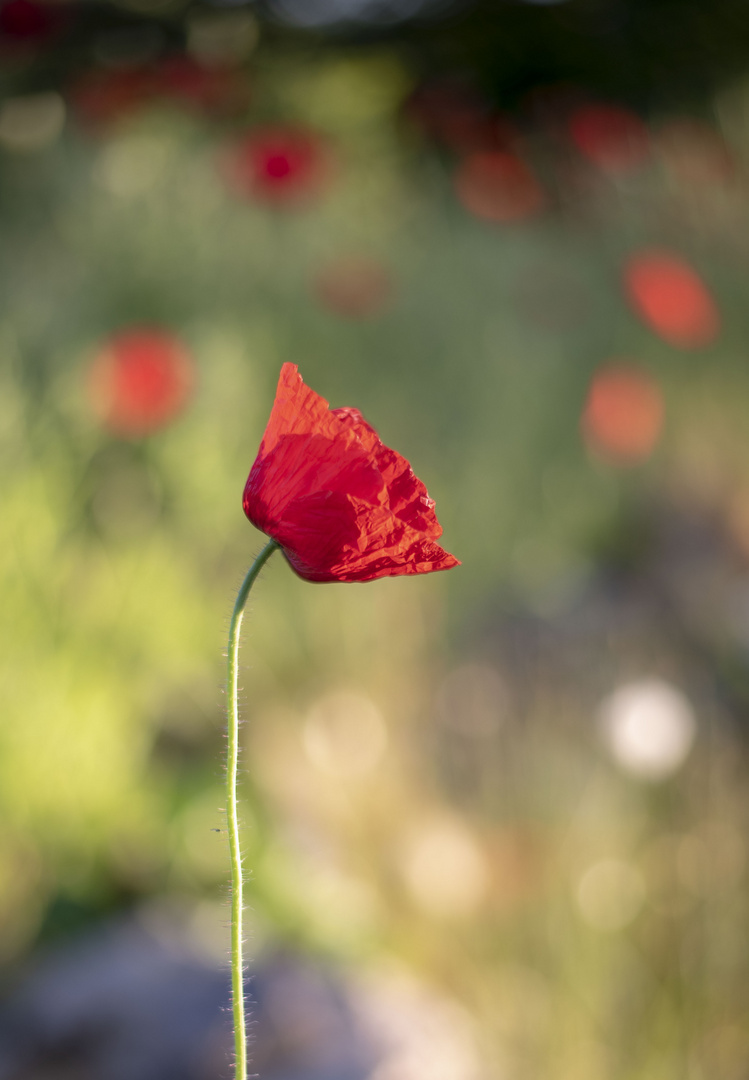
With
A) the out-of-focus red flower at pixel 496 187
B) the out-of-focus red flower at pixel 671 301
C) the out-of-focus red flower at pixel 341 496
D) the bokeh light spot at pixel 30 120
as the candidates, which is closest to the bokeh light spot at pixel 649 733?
the out-of-focus red flower at pixel 671 301

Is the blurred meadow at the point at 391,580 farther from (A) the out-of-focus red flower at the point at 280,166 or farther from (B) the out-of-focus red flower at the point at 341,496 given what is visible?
(B) the out-of-focus red flower at the point at 341,496

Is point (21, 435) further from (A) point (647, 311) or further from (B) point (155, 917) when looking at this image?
(A) point (647, 311)

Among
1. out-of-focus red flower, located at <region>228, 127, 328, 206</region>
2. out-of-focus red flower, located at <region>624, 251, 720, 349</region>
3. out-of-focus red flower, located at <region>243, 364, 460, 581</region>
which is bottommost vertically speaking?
out-of-focus red flower, located at <region>243, 364, 460, 581</region>

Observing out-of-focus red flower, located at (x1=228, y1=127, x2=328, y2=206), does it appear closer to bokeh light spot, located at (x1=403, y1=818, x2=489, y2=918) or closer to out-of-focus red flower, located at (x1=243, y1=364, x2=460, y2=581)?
bokeh light spot, located at (x1=403, y1=818, x2=489, y2=918)

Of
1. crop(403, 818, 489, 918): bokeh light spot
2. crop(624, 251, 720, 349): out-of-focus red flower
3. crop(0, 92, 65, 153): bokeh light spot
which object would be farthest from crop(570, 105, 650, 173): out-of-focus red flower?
crop(403, 818, 489, 918): bokeh light spot

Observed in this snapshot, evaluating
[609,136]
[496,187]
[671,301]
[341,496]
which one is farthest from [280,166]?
[341,496]

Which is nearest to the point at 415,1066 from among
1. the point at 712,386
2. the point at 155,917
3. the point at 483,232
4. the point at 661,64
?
the point at 155,917
